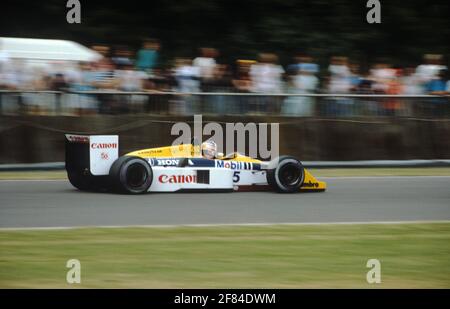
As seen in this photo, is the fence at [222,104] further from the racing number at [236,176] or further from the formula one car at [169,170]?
the racing number at [236,176]

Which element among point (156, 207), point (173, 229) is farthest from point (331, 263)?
point (156, 207)

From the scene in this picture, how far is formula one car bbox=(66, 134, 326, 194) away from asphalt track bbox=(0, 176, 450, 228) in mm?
158

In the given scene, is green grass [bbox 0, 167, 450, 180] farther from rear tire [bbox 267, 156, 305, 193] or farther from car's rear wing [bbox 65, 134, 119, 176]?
rear tire [bbox 267, 156, 305, 193]

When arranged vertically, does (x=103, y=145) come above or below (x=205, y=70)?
below

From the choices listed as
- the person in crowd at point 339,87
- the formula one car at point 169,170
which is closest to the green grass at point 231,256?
the formula one car at point 169,170

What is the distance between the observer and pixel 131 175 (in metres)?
11.3

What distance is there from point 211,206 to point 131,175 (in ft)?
4.43

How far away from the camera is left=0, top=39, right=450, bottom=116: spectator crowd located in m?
15.2

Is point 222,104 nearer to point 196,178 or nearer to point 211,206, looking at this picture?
point 196,178

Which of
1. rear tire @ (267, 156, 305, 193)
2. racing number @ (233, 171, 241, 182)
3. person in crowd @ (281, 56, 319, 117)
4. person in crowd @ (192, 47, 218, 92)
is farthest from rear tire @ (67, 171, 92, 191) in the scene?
person in crowd @ (281, 56, 319, 117)

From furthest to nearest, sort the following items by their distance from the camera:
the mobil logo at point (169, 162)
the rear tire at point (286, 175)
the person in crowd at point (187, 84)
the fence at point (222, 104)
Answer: the person in crowd at point (187, 84) → the fence at point (222, 104) → the rear tire at point (286, 175) → the mobil logo at point (169, 162)

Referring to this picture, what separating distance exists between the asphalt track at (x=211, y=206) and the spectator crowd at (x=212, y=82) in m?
2.93

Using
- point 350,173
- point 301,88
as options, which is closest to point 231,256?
point 350,173

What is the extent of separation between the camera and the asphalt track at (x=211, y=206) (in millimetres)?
9469
